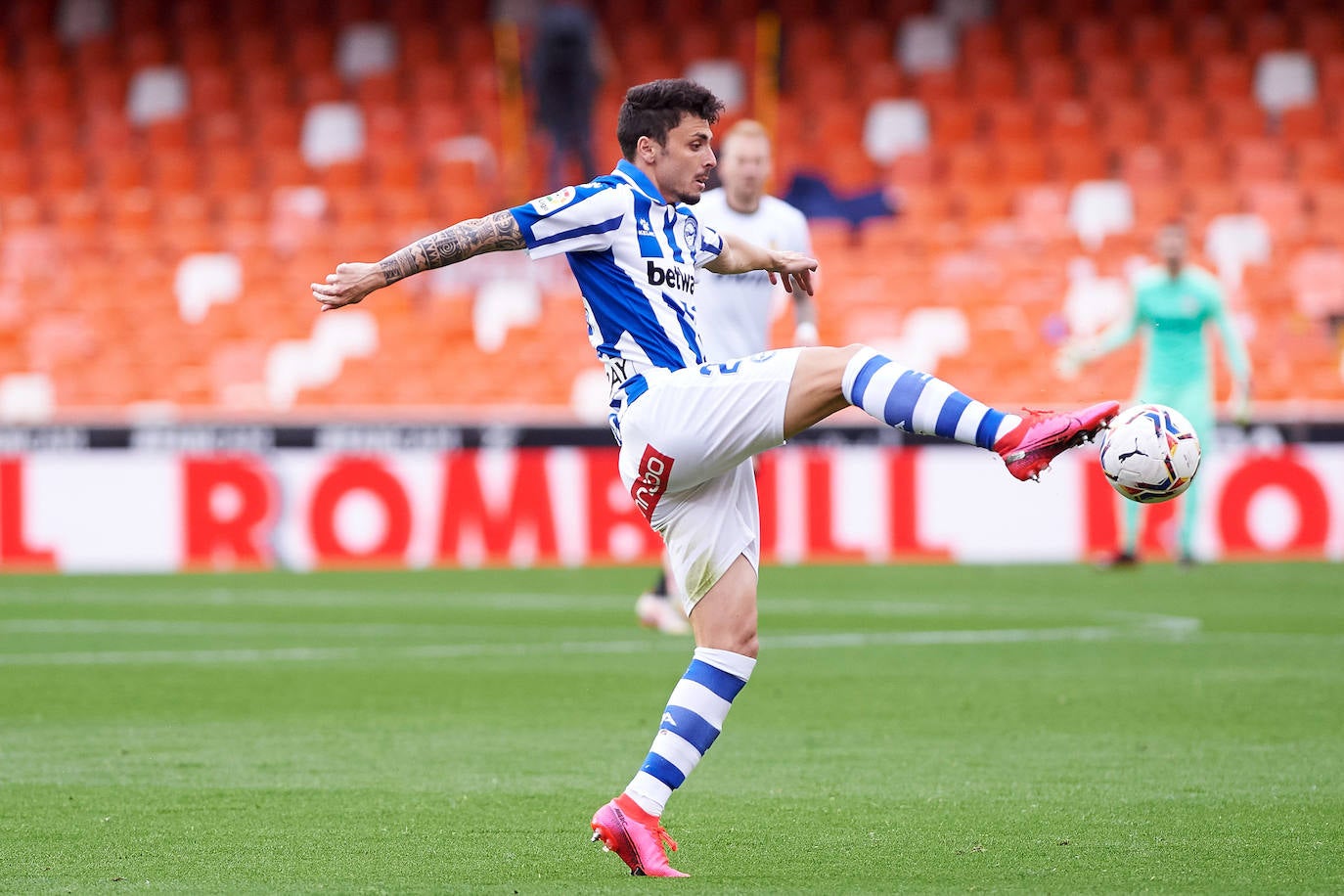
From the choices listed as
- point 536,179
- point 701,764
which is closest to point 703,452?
point 701,764

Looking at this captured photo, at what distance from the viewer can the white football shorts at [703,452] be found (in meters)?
4.63

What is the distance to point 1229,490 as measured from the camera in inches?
576

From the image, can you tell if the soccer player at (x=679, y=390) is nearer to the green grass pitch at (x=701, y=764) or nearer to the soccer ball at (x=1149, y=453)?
the soccer ball at (x=1149, y=453)

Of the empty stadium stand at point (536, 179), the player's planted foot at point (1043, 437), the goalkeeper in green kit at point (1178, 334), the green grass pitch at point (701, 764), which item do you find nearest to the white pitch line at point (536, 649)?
the green grass pitch at point (701, 764)

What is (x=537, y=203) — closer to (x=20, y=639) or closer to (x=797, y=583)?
(x=20, y=639)

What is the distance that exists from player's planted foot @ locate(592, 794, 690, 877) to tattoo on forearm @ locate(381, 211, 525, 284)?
1308 mm

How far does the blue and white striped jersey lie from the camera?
4805mm

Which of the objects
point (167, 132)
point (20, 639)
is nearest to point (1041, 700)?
point (20, 639)

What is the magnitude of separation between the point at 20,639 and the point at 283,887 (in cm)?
623

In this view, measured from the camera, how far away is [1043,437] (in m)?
4.27

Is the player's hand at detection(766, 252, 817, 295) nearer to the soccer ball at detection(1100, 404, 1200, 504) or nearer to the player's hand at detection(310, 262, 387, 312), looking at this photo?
the soccer ball at detection(1100, 404, 1200, 504)

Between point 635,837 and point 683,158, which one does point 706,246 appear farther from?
point 635,837

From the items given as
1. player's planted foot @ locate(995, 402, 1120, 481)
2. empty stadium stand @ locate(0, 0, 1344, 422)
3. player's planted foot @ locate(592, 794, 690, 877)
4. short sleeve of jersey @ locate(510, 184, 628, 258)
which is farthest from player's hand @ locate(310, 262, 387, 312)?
empty stadium stand @ locate(0, 0, 1344, 422)

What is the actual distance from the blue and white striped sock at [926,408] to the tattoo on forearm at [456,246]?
0.92 metres
